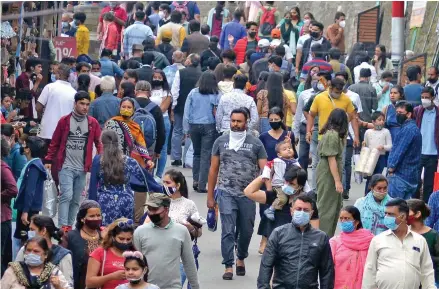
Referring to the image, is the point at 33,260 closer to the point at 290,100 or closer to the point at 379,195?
the point at 379,195

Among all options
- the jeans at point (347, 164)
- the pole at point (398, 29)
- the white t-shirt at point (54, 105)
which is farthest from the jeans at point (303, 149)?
the pole at point (398, 29)

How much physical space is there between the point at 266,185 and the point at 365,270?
247 cm

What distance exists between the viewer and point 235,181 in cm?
1505

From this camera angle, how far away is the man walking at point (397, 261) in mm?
12164

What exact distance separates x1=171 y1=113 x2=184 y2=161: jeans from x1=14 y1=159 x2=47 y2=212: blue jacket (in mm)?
7369

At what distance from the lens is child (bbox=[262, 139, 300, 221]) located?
14078 millimetres

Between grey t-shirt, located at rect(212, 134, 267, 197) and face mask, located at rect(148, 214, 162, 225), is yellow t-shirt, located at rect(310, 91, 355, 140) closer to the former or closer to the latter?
grey t-shirt, located at rect(212, 134, 267, 197)

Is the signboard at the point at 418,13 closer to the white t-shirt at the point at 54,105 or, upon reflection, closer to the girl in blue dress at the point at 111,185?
the white t-shirt at the point at 54,105

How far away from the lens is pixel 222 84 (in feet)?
65.8

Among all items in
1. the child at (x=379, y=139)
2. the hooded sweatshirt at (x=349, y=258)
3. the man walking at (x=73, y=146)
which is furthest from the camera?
the child at (x=379, y=139)

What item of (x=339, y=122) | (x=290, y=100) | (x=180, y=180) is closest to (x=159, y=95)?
(x=290, y=100)

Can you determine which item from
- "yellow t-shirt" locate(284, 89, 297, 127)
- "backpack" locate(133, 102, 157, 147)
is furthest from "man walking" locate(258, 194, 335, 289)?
"yellow t-shirt" locate(284, 89, 297, 127)

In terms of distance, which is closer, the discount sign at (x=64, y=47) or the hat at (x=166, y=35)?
the discount sign at (x=64, y=47)

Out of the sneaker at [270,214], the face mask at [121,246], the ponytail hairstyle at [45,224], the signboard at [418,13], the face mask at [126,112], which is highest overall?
the signboard at [418,13]
